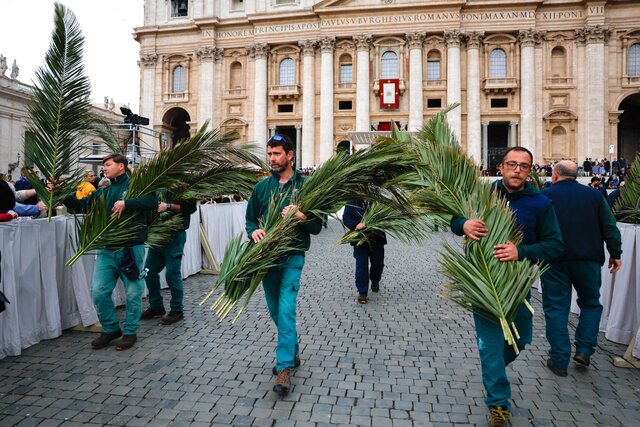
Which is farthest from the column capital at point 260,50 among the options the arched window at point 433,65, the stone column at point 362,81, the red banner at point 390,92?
the arched window at point 433,65

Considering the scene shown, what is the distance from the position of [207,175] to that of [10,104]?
39.4m

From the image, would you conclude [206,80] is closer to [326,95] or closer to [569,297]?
[326,95]

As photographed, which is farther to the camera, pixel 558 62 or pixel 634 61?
pixel 558 62

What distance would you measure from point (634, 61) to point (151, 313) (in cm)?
4235

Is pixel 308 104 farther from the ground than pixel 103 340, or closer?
farther from the ground

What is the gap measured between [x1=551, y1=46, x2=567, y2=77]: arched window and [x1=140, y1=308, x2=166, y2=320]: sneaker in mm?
39089

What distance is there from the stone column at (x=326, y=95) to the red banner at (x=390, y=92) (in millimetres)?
4457

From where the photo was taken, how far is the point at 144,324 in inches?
217

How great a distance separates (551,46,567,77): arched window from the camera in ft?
117

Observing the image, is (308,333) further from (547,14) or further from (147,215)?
(547,14)

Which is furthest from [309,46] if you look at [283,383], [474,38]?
[283,383]

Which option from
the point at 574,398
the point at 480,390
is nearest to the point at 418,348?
the point at 480,390

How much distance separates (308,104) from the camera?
38.2 metres

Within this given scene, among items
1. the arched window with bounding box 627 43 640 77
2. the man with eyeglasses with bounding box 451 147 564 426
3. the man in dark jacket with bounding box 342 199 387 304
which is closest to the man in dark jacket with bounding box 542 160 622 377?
the man with eyeglasses with bounding box 451 147 564 426
